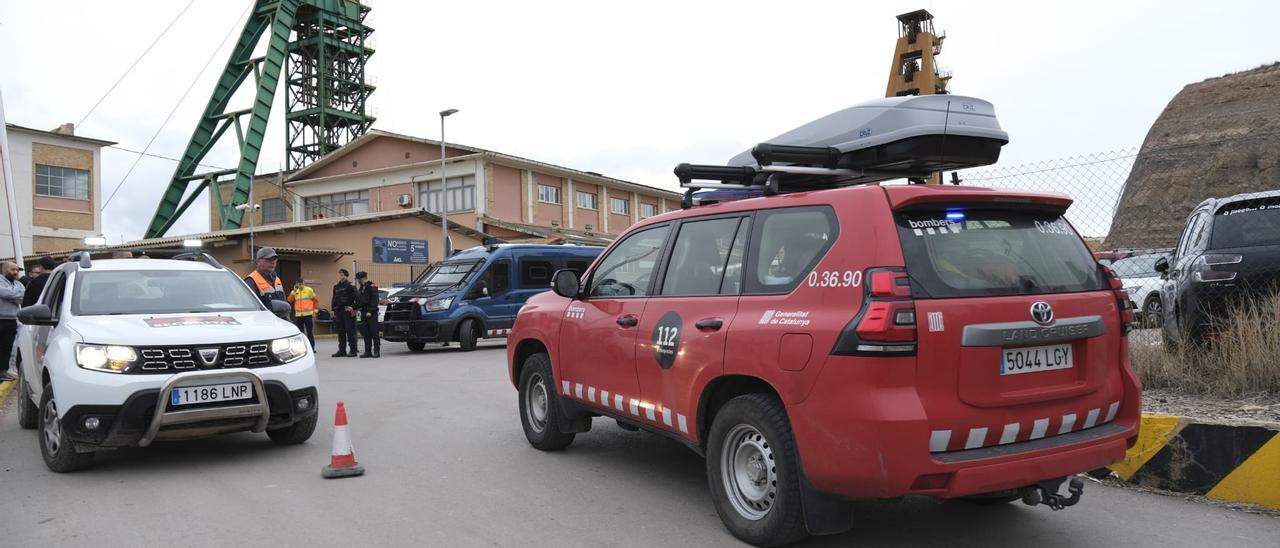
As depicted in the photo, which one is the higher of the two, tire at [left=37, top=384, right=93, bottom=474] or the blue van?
the blue van

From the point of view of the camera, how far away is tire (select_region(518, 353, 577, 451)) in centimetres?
648

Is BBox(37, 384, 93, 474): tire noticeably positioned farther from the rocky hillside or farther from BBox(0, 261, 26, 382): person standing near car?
the rocky hillside

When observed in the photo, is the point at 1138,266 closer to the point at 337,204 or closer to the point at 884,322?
the point at 884,322

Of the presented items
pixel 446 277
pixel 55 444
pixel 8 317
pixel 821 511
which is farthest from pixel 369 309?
pixel 821 511

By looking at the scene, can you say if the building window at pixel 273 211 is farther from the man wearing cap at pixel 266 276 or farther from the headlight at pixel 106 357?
the headlight at pixel 106 357

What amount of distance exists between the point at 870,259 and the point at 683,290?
1.48 metres

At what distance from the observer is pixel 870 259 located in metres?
3.77

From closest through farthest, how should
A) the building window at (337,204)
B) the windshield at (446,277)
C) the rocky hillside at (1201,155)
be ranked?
the windshield at (446,277) → the rocky hillside at (1201,155) → the building window at (337,204)

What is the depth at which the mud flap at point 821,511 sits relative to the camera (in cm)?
386

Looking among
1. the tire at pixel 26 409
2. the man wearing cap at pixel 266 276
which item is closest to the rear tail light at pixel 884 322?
the tire at pixel 26 409

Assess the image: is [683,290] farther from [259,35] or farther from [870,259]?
[259,35]

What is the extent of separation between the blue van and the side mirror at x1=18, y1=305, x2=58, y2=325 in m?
10.3

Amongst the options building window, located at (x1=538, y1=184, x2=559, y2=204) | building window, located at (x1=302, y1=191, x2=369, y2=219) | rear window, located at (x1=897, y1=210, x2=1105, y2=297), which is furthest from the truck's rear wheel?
building window, located at (x1=302, y1=191, x2=369, y2=219)

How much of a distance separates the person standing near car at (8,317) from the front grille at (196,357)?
237 inches
